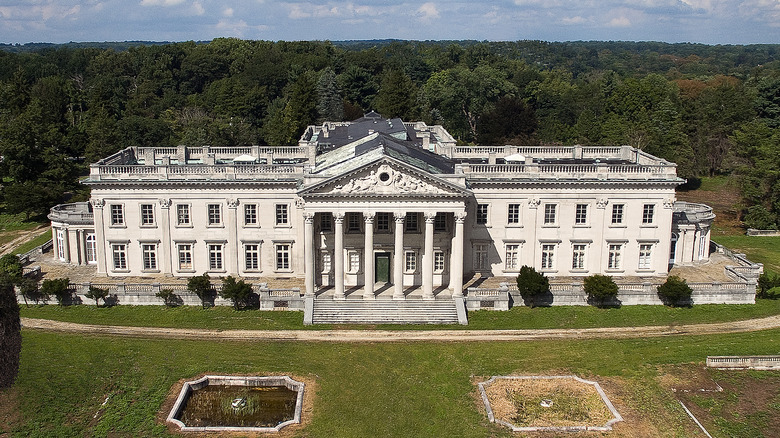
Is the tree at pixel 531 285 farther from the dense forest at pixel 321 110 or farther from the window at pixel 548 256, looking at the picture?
the dense forest at pixel 321 110

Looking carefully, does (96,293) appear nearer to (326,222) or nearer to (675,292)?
(326,222)

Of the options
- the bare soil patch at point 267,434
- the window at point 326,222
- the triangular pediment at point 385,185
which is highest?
the triangular pediment at point 385,185

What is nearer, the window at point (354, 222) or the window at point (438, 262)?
the window at point (354, 222)

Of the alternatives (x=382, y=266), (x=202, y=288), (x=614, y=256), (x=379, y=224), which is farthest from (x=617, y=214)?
(x=202, y=288)

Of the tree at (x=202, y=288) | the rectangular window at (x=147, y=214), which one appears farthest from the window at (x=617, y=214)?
the rectangular window at (x=147, y=214)

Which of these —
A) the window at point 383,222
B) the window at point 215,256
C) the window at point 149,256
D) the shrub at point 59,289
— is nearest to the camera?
the shrub at point 59,289

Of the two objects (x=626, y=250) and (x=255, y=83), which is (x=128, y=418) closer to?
(x=626, y=250)

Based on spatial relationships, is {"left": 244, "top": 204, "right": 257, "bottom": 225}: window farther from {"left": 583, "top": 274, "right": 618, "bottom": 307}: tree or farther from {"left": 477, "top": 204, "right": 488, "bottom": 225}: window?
{"left": 583, "top": 274, "right": 618, "bottom": 307}: tree
